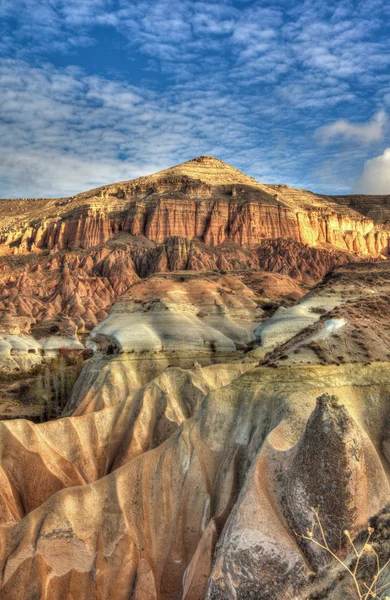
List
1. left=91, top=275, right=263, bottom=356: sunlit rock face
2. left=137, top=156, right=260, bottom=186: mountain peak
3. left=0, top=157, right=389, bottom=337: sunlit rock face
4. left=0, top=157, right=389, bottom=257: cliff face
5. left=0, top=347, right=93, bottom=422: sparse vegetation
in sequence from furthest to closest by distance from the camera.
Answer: left=137, top=156, right=260, bottom=186: mountain peak < left=0, top=157, right=389, bottom=257: cliff face < left=0, top=157, right=389, bottom=337: sunlit rock face < left=0, top=347, right=93, bottom=422: sparse vegetation < left=91, top=275, right=263, bottom=356: sunlit rock face

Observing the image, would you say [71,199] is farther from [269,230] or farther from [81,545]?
[81,545]

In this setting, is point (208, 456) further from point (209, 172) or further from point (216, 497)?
point (209, 172)

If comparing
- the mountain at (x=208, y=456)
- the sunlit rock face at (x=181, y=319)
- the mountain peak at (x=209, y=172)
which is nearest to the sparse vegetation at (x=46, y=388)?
the mountain at (x=208, y=456)

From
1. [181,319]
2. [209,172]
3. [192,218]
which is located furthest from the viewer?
[209,172]

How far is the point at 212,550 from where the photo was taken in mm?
13148

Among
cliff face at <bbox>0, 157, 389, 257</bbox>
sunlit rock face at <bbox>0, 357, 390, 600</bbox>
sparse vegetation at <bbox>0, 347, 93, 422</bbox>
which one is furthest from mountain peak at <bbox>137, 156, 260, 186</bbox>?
sunlit rock face at <bbox>0, 357, 390, 600</bbox>

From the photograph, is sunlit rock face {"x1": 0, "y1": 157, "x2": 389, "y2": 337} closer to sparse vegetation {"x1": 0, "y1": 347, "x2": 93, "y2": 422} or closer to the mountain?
sparse vegetation {"x1": 0, "y1": 347, "x2": 93, "y2": 422}

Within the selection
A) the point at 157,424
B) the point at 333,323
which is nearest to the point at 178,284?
the point at 157,424

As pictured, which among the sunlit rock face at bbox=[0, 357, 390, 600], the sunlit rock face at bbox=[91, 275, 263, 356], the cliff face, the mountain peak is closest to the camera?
the sunlit rock face at bbox=[0, 357, 390, 600]

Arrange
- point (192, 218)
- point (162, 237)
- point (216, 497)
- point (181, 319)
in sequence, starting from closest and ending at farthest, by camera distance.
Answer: point (216, 497)
point (181, 319)
point (162, 237)
point (192, 218)

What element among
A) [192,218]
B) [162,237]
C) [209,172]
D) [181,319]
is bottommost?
[181,319]

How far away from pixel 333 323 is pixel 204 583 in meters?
11.5

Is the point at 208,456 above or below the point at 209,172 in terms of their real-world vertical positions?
below

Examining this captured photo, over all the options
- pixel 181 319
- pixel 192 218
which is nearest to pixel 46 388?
pixel 181 319
